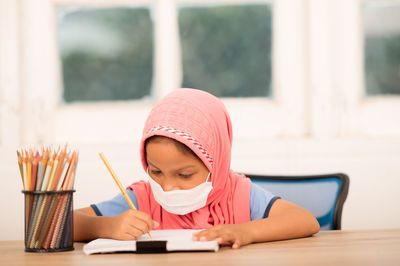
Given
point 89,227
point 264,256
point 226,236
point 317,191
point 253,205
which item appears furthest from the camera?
point 317,191

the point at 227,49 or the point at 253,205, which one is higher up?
the point at 227,49

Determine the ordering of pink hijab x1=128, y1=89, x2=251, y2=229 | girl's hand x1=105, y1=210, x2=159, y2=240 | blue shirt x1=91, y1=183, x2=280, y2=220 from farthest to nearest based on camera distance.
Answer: blue shirt x1=91, y1=183, x2=280, y2=220
pink hijab x1=128, y1=89, x2=251, y2=229
girl's hand x1=105, y1=210, x2=159, y2=240

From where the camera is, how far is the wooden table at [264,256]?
0.98 metres

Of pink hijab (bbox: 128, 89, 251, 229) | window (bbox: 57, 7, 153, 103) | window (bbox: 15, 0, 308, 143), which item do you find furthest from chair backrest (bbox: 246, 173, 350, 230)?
window (bbox: 57, 7, 153, 103)

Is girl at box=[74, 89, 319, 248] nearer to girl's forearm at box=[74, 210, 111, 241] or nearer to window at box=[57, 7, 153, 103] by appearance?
girl's forearm at box=[74, 210, 111, 241]

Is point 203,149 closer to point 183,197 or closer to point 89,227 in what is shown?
point 183,197

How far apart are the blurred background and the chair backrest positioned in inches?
17.8

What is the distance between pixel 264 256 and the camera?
1043mm

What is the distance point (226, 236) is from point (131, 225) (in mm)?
215

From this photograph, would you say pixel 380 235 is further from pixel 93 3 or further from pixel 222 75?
pixel 93 3

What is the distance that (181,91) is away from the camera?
148 cm

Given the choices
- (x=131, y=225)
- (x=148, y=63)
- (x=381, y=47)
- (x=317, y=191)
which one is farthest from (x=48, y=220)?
(x=381, y=47)

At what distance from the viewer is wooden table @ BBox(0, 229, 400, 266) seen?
3.23 ft

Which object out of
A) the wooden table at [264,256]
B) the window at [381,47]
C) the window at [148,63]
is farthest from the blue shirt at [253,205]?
the window at [381,47]
